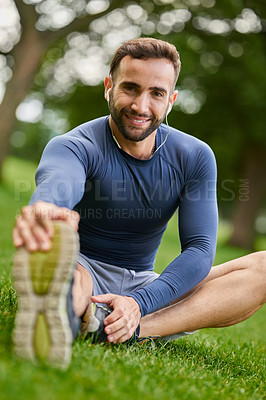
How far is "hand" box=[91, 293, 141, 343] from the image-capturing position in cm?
238

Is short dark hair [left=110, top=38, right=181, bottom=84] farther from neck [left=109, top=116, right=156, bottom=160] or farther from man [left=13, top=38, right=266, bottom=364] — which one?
neck [left=109, top=116, right=156, bottom=160]

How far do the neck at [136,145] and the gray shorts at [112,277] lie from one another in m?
0.73

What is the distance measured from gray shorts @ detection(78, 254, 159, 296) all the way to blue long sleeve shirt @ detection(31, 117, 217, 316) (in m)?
0.06

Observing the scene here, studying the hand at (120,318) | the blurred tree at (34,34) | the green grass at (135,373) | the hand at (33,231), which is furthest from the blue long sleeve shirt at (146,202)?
the blurred tree at (34,34)

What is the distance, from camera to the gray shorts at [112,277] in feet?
9.80

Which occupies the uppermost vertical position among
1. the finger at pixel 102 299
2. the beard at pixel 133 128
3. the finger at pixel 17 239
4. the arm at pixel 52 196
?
the beard at pixel 133 128

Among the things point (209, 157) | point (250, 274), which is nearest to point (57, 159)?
point (209, 157)

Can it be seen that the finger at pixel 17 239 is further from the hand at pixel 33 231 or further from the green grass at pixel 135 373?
the green grass at pixel 135 373

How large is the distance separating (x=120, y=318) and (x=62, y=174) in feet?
2.54

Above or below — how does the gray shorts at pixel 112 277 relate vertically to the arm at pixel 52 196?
below

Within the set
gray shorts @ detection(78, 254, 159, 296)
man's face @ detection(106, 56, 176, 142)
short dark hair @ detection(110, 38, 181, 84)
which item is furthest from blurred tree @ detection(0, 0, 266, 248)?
gray shorts @ detection(78, 254, 159, 296)

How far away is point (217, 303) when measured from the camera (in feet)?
9.41

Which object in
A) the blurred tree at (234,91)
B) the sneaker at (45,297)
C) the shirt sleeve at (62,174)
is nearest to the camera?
the sneaker at (45,297)

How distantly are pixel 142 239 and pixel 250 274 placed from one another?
27.9 inches
